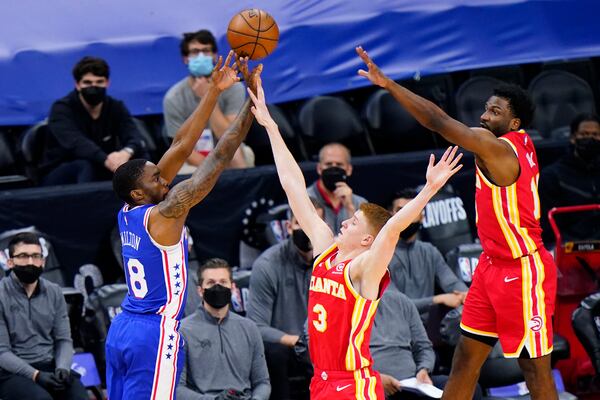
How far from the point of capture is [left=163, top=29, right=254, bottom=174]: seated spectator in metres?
10.1

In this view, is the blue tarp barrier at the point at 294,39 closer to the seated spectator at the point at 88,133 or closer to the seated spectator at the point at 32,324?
the seated spectator at the point at 88,133

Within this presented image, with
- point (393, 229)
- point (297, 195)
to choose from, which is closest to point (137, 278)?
point (297, 195)

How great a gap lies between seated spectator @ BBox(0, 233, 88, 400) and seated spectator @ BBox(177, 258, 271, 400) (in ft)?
2.51

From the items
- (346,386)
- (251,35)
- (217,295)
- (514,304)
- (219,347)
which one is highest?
(251,35)

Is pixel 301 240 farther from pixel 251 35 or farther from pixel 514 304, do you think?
pixel 514 304

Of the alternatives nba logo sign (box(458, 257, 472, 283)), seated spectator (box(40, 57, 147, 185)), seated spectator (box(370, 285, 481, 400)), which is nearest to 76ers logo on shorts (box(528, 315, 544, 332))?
seated spectator (box(370, 285, 481, 400))

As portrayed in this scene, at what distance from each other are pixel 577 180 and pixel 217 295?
146 inches

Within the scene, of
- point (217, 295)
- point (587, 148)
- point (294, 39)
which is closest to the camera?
point (217, 295)

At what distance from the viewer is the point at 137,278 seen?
712 cm

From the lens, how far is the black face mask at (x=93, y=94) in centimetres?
987

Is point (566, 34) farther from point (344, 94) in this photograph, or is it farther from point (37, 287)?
point (37, 287)

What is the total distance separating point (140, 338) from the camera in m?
7.07

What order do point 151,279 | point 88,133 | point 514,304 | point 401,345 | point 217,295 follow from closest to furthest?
1. point 151,279
2. point 514,304
3. point 217,295
4. point 401,345
5. point 88,133

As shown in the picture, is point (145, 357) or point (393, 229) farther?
point (145, 357)
